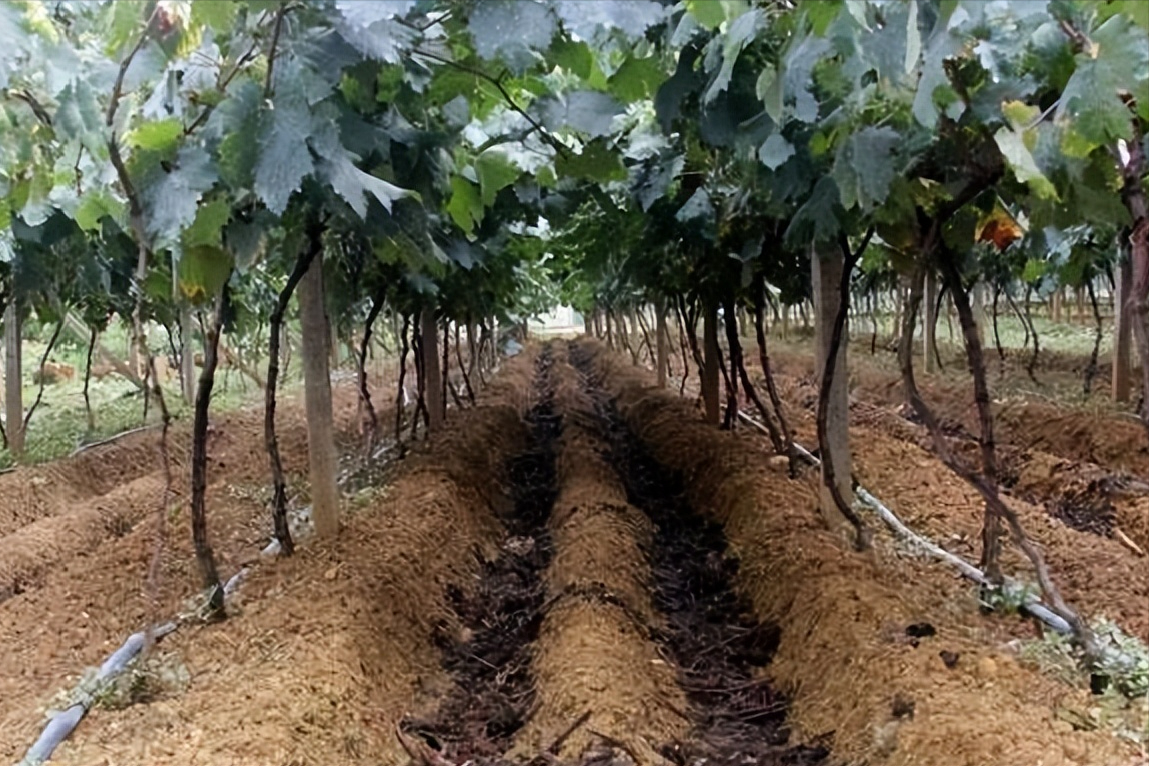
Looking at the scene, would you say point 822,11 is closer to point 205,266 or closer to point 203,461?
point 205,266

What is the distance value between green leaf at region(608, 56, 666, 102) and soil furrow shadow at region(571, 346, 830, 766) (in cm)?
235

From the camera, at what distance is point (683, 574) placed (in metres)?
6.79

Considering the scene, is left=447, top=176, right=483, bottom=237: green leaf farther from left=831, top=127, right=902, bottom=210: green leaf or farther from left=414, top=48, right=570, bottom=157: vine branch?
left=831, top=127, right=902, bottom=210: green leaf

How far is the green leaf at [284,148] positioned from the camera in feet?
7.80

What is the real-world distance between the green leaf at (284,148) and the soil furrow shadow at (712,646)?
2.55 metres

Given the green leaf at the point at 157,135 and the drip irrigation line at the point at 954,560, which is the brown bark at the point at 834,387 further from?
the green leaf at the point at 157,135

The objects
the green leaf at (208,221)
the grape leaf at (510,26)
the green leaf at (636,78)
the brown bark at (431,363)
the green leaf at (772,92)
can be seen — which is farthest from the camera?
the brown bark at (431,363)

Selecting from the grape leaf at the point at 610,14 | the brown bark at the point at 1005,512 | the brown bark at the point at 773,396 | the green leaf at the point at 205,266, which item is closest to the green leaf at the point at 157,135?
the green leaf at the point at 205,266

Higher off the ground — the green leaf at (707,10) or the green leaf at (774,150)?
the green leaf at (707,10)

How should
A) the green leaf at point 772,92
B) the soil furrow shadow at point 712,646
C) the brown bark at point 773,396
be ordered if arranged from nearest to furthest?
the green leaf at point 772,92 < the soil furrow shadow at point 712,646 < the brown bark at point 773,396

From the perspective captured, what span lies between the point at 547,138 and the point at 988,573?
275 cm

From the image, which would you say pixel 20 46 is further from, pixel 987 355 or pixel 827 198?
pixel 987 355

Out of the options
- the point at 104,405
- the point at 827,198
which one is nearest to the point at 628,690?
the point at 827,198

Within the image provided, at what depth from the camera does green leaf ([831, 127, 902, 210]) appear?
2670mm
